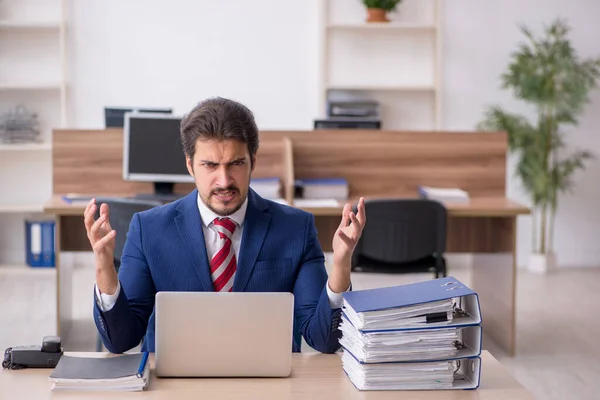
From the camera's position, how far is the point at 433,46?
22.6 feet

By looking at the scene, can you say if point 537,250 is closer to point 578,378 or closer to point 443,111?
point 443,111

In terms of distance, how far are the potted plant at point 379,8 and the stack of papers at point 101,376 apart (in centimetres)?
496

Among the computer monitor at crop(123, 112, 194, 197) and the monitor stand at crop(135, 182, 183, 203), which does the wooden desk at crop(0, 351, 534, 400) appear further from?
the computer monitor at crop(123, 112, 194, 197)

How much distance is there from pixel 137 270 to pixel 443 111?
15.9 ft

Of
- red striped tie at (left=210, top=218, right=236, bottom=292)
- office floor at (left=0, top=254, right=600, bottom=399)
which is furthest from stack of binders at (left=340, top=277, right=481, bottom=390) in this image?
office floor at (left=0, top=254, right=600, bottom=399)

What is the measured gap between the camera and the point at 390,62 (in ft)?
22.7

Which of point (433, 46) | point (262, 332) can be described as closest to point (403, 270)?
point (262, 332)

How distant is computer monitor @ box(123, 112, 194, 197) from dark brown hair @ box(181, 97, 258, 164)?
2398mm

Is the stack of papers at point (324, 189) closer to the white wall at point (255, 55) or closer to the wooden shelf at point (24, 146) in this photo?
the white wall at point (255, 55)

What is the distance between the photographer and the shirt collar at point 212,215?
93.5 inches

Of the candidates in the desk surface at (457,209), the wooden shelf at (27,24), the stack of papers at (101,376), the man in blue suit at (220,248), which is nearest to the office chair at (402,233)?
the desk surface at (457,209)

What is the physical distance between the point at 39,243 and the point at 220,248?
4.53 meters

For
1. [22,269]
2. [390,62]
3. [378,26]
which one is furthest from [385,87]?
[22,269]

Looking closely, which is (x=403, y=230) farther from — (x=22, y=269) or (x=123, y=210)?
(x=22, y=269)
